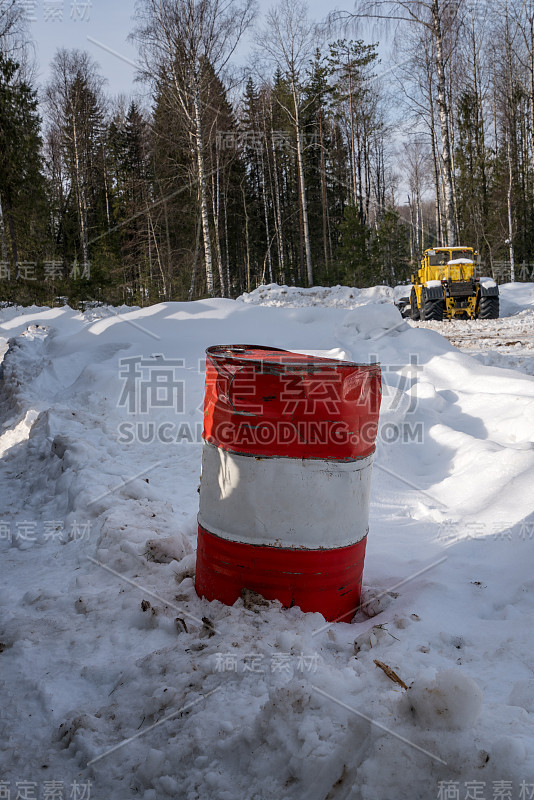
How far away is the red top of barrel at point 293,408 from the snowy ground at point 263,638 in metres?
0.65

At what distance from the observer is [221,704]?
1729 millimetres

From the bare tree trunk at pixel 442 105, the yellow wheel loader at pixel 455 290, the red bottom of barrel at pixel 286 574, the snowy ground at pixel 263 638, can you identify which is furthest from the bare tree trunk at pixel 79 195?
the red bottom of barrel at pixel 286 574

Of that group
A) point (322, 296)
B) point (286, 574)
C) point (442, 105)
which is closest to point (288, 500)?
point (286, 574)

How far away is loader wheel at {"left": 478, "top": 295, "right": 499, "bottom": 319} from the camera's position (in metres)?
14.5

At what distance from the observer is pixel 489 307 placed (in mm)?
14523

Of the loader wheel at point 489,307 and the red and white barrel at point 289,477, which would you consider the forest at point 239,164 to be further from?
the red and white barrel at point 289,477

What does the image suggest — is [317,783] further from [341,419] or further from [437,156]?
[437,156]

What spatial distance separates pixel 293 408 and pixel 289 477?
10.3 inches

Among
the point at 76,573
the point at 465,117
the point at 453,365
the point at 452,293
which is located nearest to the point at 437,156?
the point at 465,117

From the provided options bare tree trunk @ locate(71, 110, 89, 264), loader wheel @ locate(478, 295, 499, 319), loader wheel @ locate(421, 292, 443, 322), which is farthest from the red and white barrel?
bare tree trunk @ locate(71, 110, 89, 264)

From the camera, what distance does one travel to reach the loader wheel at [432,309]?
14.6 meters

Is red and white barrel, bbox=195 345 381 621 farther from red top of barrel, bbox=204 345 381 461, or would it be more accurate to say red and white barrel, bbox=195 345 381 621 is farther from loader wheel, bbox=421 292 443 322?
loader wheel, bbox=421 292 443 322

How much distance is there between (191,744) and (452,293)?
47.4 ft

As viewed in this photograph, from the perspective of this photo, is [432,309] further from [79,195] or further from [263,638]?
[79,195]
